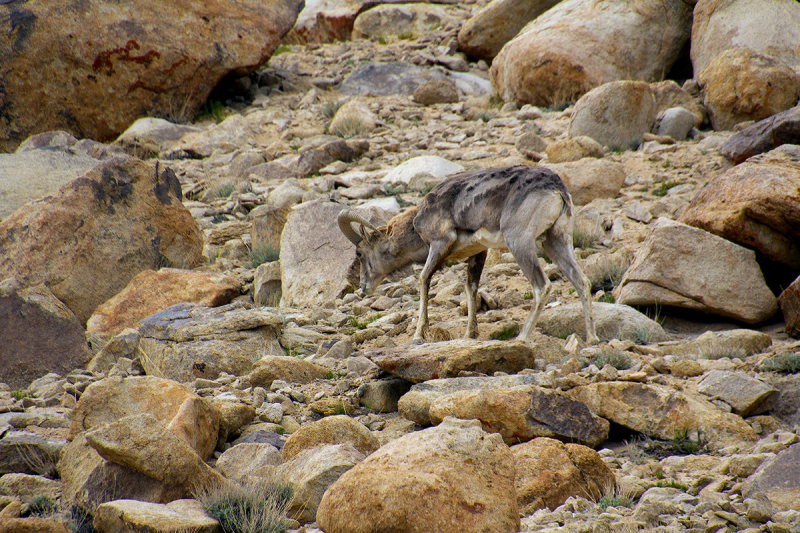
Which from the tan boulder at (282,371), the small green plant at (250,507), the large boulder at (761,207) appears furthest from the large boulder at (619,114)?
the small green plant at (250,507)

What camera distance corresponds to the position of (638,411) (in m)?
4.23

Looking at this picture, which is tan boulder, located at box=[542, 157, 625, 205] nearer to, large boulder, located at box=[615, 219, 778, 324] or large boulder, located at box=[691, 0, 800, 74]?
large boulder, located at box=[615, 219, 778, 324]

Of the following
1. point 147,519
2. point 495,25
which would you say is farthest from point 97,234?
point 495,25

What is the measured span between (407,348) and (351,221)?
3454mm

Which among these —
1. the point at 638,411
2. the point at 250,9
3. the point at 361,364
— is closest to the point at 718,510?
the point at 638,411

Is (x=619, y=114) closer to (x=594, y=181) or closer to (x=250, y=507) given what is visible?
(x=594, y=181)

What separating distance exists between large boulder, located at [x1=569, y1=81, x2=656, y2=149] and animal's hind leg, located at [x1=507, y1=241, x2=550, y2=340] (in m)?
7.29

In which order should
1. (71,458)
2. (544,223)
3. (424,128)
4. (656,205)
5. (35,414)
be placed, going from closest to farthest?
1. (71,458)
2. (35,414)
3. (544,223)
4. (656,205)
5. (424,128)

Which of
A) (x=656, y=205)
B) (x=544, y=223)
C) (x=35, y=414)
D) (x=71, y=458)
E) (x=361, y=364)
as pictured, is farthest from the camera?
(x=656, y=205)

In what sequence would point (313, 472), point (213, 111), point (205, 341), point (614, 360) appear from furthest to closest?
point (213, 111), point (205, 341), point (614, 360), point (313, 472)

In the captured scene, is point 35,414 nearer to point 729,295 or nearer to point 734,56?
point 729,295

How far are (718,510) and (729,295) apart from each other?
4.84 m

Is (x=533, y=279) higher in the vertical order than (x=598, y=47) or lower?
lower

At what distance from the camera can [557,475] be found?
341 cm
